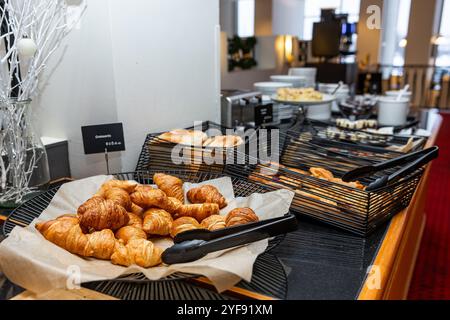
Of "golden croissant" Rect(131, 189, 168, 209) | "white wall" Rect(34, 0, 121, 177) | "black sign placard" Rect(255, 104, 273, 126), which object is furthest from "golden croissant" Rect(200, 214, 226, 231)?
"black sign placard" Rect(255, 104, 273, 126)

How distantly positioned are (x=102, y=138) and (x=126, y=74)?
22 centimetres

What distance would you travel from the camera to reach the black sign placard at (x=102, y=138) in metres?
1.15

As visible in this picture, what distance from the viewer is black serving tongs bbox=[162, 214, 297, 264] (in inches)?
25.6

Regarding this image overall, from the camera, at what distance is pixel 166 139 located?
1.24m

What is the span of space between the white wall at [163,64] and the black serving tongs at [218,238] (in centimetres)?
67

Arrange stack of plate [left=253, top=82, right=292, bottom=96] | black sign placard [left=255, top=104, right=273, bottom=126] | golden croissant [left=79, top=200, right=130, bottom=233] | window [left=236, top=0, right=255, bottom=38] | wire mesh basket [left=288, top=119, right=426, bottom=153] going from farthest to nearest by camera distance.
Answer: window [left=236, top=0, right=255, bottom=38] → stack of plate [left=253, top=82, right=292, bottom=96] → black sign placard [left=255, top=104, right=273, bottom=126] → wire mesh basket [left=288, top=119, right=426, bottom=153] → golden croissant [left=79, top=200, right=130, bottom=233]

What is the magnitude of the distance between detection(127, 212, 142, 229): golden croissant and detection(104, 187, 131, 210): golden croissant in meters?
0.02

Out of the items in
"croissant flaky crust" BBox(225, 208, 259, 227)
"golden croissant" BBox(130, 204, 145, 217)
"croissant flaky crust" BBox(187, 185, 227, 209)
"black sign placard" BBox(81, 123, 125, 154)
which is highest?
"black sign placard" BBox(81, 123, 125, 154)

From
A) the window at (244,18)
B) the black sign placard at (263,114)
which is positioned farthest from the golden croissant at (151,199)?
the window at (244,18)

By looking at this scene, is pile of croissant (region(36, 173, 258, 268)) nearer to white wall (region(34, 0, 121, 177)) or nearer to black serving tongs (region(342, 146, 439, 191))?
black serving tongs (region(342, 146, 439, 191))

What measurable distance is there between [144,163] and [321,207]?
598 millimetres

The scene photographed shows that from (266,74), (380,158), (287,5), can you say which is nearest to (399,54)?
(287,5)

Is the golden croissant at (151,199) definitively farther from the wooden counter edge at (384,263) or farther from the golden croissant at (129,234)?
the wooden counter edge at (384,263)

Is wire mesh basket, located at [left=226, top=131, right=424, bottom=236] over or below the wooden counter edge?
over
